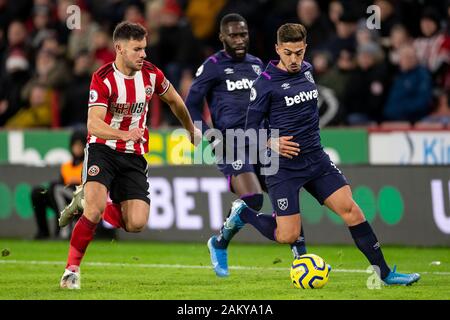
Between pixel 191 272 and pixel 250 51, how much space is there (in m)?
7.04

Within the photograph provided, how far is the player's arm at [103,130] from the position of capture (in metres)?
9.45

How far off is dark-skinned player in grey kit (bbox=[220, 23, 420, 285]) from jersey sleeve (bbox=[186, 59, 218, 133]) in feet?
5.61

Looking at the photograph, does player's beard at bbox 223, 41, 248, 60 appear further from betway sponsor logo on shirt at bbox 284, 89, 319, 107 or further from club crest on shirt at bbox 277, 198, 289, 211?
club crest on shirt at bbox 277, 198, 289, 211

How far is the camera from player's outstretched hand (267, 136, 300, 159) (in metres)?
9.77

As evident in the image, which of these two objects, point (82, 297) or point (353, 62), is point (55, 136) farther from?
point (82, 297)

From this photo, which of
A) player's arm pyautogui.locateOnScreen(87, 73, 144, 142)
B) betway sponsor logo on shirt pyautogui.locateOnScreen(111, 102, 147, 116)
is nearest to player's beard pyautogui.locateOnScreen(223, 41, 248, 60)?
betway sponsor logo on shirt pyautogui.locateOnScreen(111, 102, 147, 116)

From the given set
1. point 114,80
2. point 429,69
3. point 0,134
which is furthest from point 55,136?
point 114,80

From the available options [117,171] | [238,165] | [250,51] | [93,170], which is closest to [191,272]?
[238,165]

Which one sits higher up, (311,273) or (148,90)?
(148,90)

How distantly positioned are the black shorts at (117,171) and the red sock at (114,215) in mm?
66

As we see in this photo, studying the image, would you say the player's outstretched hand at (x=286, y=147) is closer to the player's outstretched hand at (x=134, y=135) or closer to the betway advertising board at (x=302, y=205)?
the player's outstretched hand at (x=134, y=135)

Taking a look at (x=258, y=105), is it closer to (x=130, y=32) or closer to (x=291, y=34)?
(x=291, y=34)

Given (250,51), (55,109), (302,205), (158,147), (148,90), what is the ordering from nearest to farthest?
(148,90) → (302,205) → (158,147) → (250,51) → (55,109)

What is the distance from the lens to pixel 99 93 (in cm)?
973
